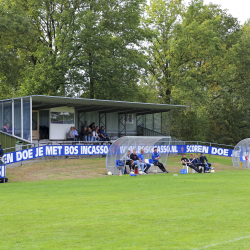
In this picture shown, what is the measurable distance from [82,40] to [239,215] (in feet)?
103

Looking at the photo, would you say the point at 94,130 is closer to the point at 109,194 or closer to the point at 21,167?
the point at 21,167

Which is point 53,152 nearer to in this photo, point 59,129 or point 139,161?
point 139,161

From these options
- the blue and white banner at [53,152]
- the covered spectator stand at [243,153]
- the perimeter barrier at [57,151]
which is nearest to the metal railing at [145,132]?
the perimeter barrier at [57,151]

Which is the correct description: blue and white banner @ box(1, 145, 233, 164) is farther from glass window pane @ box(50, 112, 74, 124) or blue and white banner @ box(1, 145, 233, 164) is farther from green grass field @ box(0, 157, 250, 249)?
green grass field @ box(0, 157, 250, 249)

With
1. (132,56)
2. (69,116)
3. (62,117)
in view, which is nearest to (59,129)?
(62,117)

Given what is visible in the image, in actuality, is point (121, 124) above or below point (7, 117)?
below

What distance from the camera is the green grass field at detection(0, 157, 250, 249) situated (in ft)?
23.2

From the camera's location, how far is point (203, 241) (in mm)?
7043

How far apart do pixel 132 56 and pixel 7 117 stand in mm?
15972

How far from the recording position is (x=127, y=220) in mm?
9016

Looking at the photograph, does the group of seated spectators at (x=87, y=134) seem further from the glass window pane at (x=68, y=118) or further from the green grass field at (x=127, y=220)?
the green grass field at (x=127, y=220)

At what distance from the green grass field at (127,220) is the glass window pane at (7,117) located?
657 inches

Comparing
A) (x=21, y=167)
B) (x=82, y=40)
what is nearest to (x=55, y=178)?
(x=21, y=167)

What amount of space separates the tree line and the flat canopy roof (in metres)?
3.00
